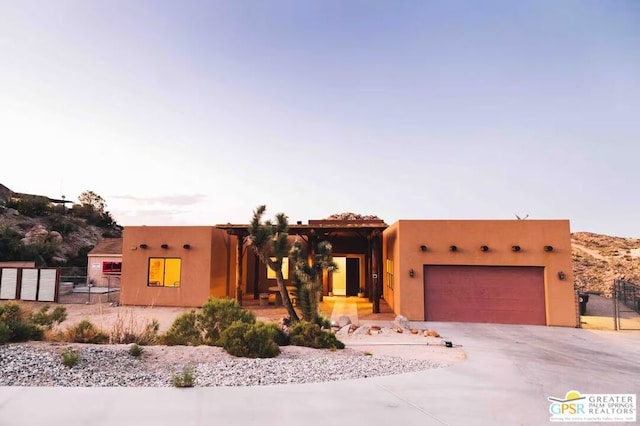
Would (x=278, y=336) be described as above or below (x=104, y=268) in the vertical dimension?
below

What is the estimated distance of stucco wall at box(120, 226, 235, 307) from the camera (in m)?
15.1

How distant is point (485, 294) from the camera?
11.8 metres

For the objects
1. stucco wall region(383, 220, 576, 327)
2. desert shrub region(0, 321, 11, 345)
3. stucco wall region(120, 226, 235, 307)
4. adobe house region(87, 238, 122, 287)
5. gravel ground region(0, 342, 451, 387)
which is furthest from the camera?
adobe house region(87, 238, 122, 287)

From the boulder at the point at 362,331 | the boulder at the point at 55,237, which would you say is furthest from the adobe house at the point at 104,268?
the boulder at the point at 362,331

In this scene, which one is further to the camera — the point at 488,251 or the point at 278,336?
the point at 488,251

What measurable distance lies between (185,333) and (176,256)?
8.67 meters

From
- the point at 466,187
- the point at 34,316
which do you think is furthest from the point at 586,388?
the point at 466,187

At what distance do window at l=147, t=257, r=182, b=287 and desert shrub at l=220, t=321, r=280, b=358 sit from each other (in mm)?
9991

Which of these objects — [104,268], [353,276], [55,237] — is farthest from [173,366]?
[55,237]

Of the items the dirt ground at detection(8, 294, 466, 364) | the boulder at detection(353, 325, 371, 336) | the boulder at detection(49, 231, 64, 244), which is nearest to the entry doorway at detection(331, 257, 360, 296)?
the dirt ground at detection(8, 294, 466, 364)

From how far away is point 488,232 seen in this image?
11930 millimetres

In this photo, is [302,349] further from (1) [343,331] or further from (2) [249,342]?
(1) [343,331]

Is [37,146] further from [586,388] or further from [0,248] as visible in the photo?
[586,388]

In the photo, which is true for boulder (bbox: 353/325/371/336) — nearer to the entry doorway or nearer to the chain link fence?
the chain link fence
